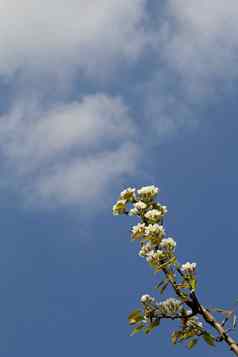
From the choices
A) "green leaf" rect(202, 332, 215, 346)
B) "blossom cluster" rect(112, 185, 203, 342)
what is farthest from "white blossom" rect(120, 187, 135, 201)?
"green leaf" rect(202, 332, 215, 346)

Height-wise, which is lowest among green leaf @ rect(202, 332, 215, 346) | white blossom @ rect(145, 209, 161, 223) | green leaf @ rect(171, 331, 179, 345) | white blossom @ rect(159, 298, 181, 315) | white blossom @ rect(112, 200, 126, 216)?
green leaf @ rect(202, 332, 215, 346)

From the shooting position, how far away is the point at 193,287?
574cm

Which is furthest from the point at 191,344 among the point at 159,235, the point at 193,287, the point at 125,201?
the point at 125,201

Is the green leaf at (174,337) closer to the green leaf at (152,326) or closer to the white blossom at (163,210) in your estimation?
the green leaf at (152,326)

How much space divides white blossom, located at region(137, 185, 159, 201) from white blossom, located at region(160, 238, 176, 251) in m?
0.83

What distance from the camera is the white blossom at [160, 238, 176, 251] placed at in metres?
6.32

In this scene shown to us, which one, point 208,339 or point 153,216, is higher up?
point 153,216

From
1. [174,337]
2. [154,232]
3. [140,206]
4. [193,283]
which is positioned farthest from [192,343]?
[140,206]

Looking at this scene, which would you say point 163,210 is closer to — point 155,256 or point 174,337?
point 155,256

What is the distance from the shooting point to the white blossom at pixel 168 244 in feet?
20.7

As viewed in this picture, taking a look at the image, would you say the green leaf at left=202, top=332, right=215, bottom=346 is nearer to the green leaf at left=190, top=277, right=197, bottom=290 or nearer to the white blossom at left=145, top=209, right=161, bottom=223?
the green leaf at left=190, top=277, right=197, bottom=290

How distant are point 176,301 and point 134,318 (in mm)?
699

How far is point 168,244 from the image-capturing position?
633cm

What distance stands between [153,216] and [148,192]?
53 centimetres
